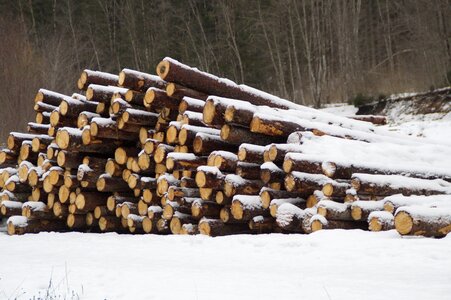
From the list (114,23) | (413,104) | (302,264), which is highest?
(114,23)

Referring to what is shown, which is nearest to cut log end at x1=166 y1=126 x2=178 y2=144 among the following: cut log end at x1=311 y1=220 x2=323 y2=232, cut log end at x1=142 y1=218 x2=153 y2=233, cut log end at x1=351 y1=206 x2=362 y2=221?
cut log end at x1=142 y1=218 x2=153 y2=233

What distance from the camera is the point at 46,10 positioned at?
100ft

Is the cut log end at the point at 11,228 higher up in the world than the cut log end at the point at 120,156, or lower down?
lower down

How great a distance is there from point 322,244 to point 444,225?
129 centimetres

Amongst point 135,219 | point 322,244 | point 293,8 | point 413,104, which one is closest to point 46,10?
point 293,8

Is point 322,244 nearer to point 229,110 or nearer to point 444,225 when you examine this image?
point 444,225

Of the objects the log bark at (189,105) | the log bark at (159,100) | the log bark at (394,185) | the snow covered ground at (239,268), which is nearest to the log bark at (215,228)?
the snow covered ground at (239,268)

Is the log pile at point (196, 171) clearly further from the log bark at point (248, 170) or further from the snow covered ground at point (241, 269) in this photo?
the snow covered ground at point (241, 269)

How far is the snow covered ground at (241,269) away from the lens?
10.7 ft

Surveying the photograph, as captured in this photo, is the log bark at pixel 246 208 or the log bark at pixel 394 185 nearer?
the log bark at pixel 394 185

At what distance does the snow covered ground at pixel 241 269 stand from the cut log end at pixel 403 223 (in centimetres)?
9

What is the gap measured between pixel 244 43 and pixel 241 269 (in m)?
24.1

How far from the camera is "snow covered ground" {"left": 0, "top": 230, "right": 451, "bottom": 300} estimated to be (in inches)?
129

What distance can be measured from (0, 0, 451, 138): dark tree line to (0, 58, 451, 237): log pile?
1071 centimetres
